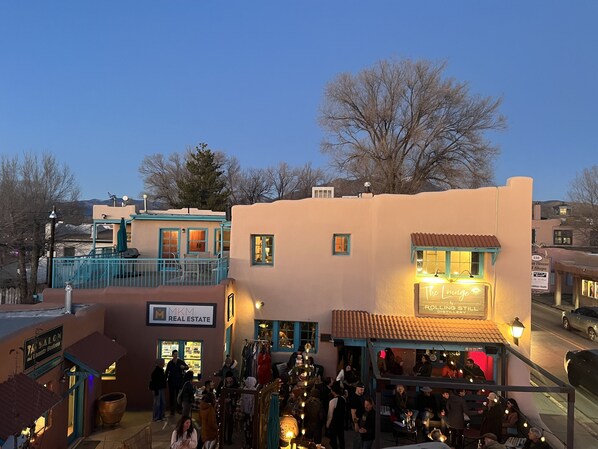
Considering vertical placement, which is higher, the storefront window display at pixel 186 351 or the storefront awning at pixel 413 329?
the storefront awning at pixel 413 329

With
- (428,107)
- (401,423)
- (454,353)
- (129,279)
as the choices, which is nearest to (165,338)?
(129,279)

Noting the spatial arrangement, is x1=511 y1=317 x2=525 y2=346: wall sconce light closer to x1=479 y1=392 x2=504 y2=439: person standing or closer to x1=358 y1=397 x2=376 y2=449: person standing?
x1=479 y1=392 x2=504 y2=439: person standing

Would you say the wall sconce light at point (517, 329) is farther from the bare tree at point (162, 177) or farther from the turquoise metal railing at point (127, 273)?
the bare tree at point (162, 177)

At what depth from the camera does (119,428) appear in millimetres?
10266

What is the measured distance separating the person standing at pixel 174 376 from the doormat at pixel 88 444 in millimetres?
2000

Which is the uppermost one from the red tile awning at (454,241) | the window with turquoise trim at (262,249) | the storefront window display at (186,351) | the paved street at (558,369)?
the red tile awning at (454,241)

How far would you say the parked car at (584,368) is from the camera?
1446cm

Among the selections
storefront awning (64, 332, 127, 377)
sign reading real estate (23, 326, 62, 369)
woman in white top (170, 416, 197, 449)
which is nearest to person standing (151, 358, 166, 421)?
storefront awning (64, 332, 127, 377)

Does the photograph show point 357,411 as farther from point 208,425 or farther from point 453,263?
point 453,263

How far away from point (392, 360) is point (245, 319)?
16.3 feet

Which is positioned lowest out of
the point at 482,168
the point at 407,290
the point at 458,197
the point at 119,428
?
the point at 119,428

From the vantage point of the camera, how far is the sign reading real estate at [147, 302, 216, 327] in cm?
1184

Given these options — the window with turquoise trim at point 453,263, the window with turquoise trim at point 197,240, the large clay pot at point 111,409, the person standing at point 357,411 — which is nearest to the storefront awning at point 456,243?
the window with turquoise trim at point 453,263

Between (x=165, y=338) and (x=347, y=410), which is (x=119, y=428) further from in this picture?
(x=347, y=410)
